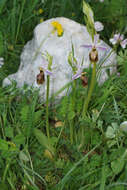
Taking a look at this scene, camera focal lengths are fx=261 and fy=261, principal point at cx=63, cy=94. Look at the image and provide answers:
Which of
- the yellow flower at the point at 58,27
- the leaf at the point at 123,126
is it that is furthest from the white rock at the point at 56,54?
the leaf at the point at 123,126

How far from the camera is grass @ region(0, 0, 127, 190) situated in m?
1.51

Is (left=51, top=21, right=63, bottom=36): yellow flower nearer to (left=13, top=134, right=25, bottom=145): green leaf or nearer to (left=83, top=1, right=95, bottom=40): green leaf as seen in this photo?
(left=83, top=1, right=95, bottom=40): green leaf

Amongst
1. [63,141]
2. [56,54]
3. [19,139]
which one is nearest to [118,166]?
[63,141]

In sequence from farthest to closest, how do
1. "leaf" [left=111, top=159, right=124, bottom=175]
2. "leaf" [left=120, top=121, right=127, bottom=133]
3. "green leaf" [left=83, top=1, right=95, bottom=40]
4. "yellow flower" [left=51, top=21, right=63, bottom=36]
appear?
"yellow flower" [left=51, top=21, right=63, bottom=36] < "leaf" [left=120, top=121, right=127, bottom=133] < "leaf" [left=111, top=159, right=124, bottom=175] < "green leaf" [left=83, top=1, right=95, bottom=40]

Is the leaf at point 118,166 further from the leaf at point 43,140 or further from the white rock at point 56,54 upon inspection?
the white rock at point 56,54

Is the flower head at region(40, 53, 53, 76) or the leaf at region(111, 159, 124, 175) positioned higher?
the flower head at region(40, 53, 53, 76)

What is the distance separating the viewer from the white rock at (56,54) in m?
2.04

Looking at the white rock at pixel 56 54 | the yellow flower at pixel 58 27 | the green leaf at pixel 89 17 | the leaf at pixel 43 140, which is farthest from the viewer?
the yellow flower at pixel 58 27

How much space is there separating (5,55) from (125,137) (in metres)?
1.26

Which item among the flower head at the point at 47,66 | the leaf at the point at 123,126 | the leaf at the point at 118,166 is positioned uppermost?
the flower head at the point at 47,66

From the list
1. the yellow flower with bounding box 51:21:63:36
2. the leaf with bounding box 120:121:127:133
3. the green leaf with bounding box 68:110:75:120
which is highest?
the yellow flower with bounding box 51:21:63:36

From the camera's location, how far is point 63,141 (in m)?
1.76

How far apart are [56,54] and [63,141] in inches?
28.9

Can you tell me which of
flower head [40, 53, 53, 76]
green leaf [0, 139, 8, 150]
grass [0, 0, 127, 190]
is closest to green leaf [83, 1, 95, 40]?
flower head [40, 53, 53, 76]
